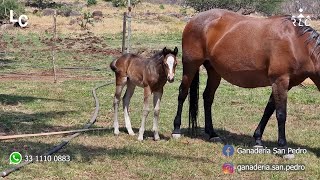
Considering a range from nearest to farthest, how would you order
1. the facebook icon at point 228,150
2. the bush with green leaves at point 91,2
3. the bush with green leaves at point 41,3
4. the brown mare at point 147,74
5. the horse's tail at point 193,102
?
the facebook icon at point 228,150 → the brown mare at point 147,74 → the horse's tail at point 193,102 → the bush with green leaves at point 41,3 → the bush with green leaves at point 91,2

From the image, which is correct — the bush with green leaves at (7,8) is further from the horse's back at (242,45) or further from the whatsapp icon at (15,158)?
the whatsapp icon at (15,158)

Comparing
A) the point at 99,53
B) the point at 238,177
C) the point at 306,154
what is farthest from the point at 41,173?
the point at 99,53

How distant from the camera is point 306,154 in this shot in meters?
7.31

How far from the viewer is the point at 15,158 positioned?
6.35 meters

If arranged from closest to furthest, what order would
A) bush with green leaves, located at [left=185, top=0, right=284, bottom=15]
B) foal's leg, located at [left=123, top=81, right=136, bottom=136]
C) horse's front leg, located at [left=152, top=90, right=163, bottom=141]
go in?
horse's front leg, located at [left=152, top=90, right=163, bottom=141] → foal's leg, located at [left=123, top=81, right=136, bottom=136] → bush with green leaves, located at [left=185, top=0, right=284, bottom=15]

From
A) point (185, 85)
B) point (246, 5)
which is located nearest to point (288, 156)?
point (185, 85)

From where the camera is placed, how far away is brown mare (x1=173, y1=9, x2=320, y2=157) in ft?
23.4

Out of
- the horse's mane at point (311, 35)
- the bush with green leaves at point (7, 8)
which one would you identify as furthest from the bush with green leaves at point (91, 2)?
the horse's mane at point (311, 35)

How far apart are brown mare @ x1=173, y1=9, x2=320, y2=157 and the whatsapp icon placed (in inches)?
104

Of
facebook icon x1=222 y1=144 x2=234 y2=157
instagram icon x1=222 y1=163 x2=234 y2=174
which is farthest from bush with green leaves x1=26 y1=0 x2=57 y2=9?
instagram icon x1=222 y1=163 x2=234 y2=174

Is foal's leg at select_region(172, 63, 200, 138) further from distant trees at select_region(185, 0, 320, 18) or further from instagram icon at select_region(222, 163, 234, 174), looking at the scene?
distant trees at select_region(185, 0, 320, 18)

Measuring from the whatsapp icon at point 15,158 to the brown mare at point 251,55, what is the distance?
2.65 meters

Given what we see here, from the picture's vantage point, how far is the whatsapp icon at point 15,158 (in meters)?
6.26

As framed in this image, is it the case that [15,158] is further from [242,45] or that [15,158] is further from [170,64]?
[242,45]
